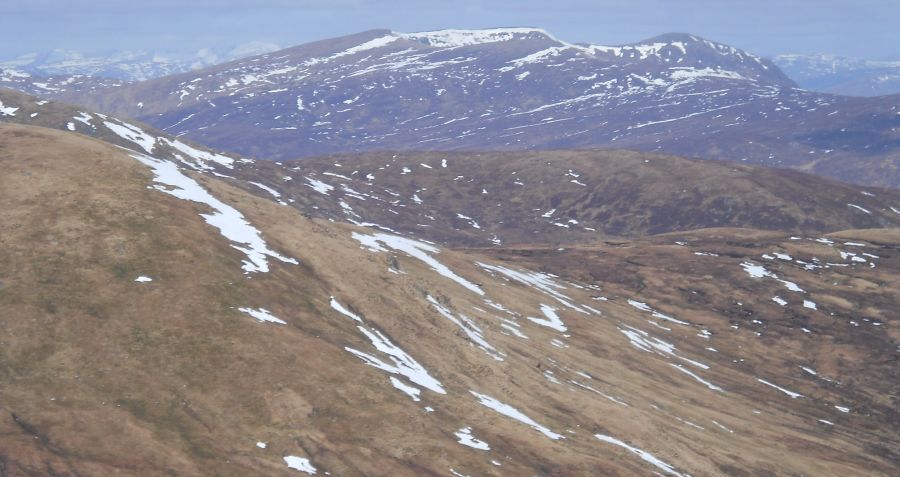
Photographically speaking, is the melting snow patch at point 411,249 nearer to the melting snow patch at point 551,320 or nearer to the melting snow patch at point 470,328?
the melting snow patch at point 551,320

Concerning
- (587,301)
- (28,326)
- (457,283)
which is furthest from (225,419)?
(587,301)

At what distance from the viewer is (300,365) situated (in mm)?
57375

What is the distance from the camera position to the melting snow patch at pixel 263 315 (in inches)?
2413

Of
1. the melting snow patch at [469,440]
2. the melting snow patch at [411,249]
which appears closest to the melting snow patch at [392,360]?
the melting snow patch at [469,440]

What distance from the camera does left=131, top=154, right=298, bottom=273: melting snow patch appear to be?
72.5 m

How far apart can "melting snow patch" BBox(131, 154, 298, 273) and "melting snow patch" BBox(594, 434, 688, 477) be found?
97.4 ft

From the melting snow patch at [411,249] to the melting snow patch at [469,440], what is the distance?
5041cm

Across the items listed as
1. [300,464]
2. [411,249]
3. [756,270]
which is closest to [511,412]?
[300,464]

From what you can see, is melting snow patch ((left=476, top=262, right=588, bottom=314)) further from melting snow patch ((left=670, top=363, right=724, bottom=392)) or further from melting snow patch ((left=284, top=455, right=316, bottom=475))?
melting snow patch ((left=284, top=455, right=316, bottom=475))

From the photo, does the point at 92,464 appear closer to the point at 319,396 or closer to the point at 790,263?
the point at 319,396

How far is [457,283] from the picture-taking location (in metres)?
111

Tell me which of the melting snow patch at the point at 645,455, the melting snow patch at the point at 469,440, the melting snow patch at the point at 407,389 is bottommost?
the melting snow patch at the point at 645,455

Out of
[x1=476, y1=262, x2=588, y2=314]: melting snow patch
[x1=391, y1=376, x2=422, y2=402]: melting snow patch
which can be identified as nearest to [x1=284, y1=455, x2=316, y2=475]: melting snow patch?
[x1=391, y1=376, x2=422, y2=402]: melting snow patch

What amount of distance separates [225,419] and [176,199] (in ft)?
106
